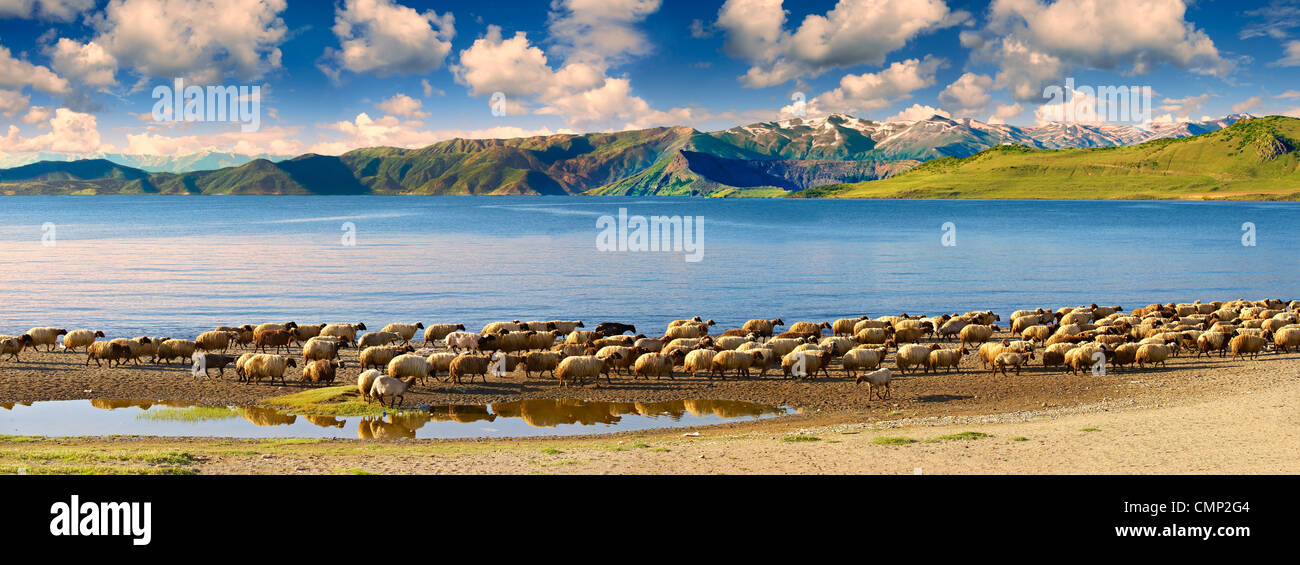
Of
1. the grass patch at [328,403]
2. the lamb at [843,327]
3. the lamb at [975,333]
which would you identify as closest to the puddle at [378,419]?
the grass patch at [328,403]

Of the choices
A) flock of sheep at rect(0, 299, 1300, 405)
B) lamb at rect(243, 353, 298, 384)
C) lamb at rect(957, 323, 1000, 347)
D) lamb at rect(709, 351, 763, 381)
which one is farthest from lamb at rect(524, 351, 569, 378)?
lamb at rect(957, 323, 1000, 347)

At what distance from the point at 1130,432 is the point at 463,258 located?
83.4 m

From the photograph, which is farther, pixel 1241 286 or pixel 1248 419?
pixel 1241 286

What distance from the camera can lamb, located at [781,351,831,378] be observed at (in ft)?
107

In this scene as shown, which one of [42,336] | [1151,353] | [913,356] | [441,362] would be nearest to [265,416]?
[441,362]

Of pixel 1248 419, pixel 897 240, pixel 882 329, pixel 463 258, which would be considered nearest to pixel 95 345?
pixel 882 329

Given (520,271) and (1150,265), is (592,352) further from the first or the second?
(1150,265)

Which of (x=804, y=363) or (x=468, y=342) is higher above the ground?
(x=468, y=342)

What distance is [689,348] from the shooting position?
35.7 m

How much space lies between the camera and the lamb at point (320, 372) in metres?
31.5

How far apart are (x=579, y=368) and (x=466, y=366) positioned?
4065 millimetres

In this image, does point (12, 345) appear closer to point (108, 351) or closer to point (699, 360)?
point (108, 351)

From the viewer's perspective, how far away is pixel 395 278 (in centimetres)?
7662
